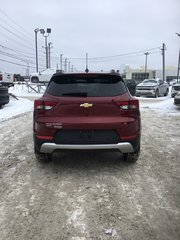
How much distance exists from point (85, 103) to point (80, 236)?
7.42ft

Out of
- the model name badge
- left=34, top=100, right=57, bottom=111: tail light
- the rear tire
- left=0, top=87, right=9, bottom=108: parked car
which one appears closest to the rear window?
left=34, top=100, right=57, bottom=111: tail light

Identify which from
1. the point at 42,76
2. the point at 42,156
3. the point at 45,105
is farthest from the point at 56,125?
the point at 42,76

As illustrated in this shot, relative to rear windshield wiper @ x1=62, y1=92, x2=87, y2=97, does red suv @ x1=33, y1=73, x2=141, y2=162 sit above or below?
below

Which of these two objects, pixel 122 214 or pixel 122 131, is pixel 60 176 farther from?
pixel 122 214

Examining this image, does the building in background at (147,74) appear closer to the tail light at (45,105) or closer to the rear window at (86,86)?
the rear window at (86,86)

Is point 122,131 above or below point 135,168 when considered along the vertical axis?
above

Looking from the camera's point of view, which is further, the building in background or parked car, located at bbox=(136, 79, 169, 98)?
the building in background

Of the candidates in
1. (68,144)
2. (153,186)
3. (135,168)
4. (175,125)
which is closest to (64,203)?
(68,144)

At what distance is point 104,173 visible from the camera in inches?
210

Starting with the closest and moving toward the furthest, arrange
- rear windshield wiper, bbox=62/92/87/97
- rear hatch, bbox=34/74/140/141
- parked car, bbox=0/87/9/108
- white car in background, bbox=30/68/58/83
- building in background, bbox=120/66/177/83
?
rear hatch, bbox=34/74/140/141 < rear windshield wiper, bbox=62/92/87/97 < parked car, bbox=0/87/9/108 < white car in background, bbox=30/68/58/83 < building in background, bbox=120/66/177/83

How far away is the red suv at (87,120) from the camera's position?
505 cm

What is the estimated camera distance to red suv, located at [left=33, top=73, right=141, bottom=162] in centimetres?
505

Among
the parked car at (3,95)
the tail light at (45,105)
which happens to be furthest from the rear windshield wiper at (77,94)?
the parked car at (3,95)

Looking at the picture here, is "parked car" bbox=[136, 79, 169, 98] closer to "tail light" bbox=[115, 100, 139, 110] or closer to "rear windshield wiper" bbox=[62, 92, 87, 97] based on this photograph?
"tail light" bbox=[115, 100, 139, 110]
